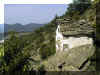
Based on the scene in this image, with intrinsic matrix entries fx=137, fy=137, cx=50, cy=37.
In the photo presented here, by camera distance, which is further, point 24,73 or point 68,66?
point 68,66

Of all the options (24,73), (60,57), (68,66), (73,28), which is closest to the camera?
(24,73)

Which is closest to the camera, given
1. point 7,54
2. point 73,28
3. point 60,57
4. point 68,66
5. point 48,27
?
point 7,54

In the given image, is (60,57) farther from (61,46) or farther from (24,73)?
(24,73)

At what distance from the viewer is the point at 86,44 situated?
5.18 m

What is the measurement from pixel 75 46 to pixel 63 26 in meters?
0.93

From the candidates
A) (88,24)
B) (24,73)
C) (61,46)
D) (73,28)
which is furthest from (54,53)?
(24,73)

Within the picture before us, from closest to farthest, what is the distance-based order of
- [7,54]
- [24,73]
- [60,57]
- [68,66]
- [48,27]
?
[24,73] < [7,54] < [68,66] < [60,57] < [48,27]

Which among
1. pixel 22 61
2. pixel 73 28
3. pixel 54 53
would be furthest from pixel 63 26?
pixel 22 61

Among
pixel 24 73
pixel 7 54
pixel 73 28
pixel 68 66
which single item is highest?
pixel 73 28

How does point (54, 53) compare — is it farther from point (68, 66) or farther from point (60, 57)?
point (68, 66)

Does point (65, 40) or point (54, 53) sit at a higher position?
point (65, 40)

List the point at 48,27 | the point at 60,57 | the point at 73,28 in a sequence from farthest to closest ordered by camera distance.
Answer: the point at 48,27 < the point at 73,28 < the point at 60,57

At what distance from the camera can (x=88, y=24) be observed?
529cm

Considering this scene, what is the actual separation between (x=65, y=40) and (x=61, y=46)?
29 centimetres
